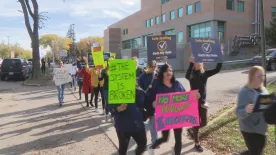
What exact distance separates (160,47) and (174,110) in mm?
3609

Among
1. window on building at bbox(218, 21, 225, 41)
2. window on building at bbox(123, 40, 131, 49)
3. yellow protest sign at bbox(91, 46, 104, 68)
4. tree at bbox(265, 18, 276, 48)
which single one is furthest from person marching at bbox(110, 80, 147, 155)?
window on building at bbox(123, 40, 131, 49)

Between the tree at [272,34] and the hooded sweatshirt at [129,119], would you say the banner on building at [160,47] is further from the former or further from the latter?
the tree at [272,34]

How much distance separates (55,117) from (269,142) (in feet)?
20.9

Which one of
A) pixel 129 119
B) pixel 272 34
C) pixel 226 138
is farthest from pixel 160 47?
pixel 272 34

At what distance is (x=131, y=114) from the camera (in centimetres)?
441

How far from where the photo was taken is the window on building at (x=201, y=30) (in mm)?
38544

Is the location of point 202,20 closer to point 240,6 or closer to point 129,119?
point 240,6

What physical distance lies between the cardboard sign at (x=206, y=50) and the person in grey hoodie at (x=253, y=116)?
2.00 metres

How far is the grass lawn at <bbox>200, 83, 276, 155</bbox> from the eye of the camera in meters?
5.64

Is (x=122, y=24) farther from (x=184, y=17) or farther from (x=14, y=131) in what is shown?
(x=14, y=131)

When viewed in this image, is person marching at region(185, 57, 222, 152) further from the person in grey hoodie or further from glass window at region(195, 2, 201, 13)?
glass window at region(195, 2, 201, 13)

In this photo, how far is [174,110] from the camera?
195 inches

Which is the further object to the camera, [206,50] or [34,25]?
[34,25]

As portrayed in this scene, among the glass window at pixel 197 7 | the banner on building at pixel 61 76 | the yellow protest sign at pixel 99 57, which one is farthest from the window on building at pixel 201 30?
the yellow protest sign at pixel 99 57
